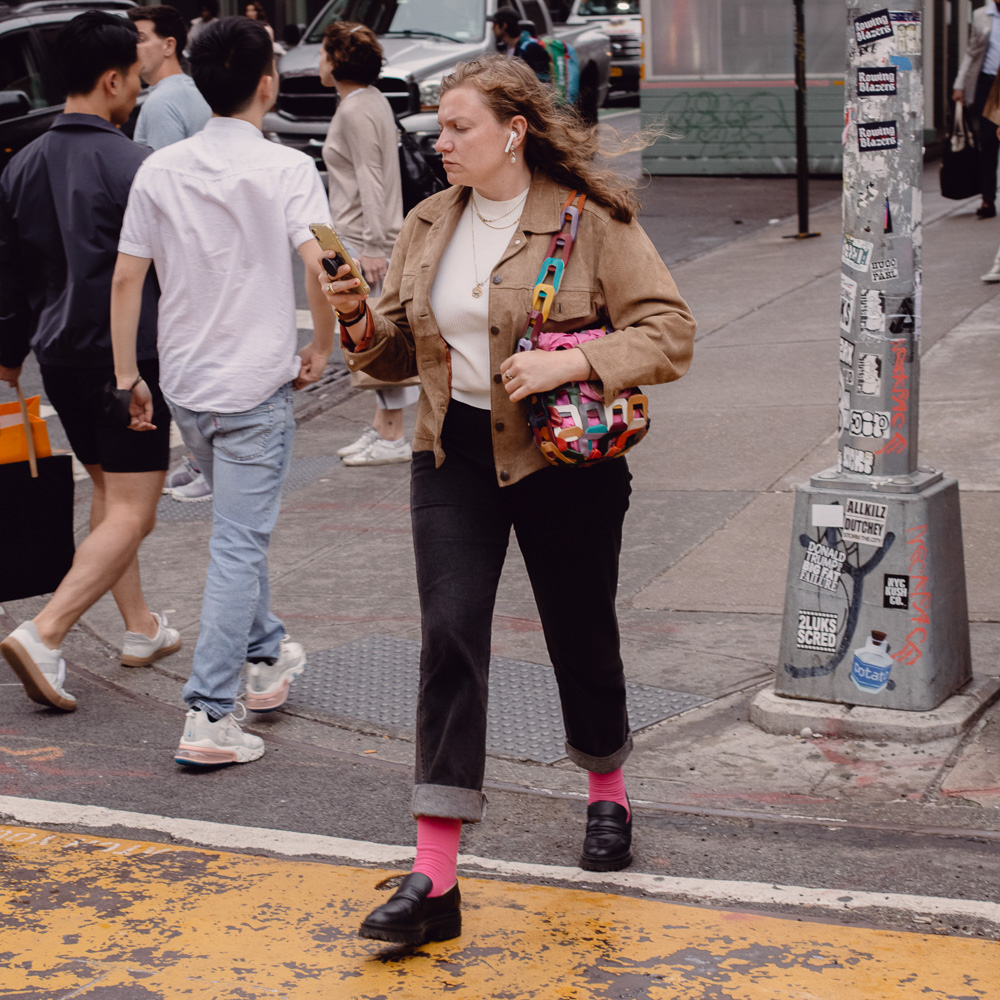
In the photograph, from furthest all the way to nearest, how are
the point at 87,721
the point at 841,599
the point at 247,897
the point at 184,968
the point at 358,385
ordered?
the point at 358,385, the point at 87,721, the point at 841,599, the point at 247,897, the point at 184,968

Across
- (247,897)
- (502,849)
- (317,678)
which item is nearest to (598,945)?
(502,849)

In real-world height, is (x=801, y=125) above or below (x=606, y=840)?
above

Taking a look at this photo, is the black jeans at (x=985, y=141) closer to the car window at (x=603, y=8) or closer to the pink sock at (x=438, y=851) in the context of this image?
the pink sock at (x=438, y=851)

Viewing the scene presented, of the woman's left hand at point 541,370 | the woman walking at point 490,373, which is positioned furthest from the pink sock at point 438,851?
the woman's left hand at point 541,370

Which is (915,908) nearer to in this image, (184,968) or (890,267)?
(184,968)

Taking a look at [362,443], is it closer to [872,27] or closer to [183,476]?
[183,476]

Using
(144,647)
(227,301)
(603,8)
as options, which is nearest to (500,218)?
(227,301)

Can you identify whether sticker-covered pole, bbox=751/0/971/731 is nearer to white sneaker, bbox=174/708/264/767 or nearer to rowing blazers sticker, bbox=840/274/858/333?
rowing blazers sticker, bbox=840/274/858/333

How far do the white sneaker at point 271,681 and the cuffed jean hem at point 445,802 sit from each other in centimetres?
155

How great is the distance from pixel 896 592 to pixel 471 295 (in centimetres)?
179

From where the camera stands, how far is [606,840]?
379 centimetres

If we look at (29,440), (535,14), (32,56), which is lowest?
(29,440)

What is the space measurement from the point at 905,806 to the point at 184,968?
193cm

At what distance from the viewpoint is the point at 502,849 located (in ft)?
13.0
